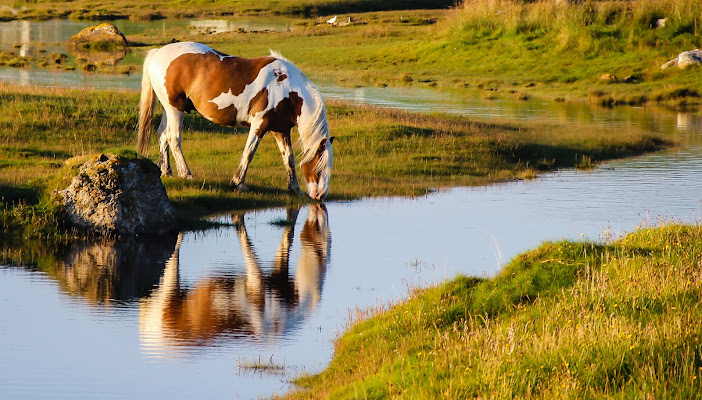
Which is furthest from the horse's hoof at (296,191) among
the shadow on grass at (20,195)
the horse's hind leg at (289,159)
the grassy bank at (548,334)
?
the grassy bank at (548,334)

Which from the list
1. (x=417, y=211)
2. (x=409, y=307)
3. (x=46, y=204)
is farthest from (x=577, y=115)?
(x=409, y=307)

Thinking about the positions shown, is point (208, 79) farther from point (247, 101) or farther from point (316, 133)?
point (316, 133)

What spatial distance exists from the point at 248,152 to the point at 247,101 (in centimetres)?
97

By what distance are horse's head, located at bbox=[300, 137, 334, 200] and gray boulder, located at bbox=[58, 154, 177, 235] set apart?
11.8ft

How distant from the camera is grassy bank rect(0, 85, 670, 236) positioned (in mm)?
18562

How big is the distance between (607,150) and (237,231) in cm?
1443

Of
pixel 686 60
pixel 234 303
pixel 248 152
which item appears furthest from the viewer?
pixel 686 60

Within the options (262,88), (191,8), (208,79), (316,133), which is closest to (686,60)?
(316,133)

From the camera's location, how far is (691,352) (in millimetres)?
7508

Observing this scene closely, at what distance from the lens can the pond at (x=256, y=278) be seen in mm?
9125

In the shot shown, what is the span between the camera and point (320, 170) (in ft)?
58.9

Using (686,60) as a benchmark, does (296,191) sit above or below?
below

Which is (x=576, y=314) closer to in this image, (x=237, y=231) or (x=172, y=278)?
(x=172, y=278)

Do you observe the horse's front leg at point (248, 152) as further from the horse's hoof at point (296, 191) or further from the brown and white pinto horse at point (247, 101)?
the horse's hoof at point (296, 191)
